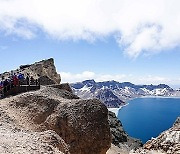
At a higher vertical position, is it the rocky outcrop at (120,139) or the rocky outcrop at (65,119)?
the rocky outcrop at (65,119)

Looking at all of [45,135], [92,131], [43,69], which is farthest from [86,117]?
[43,69]

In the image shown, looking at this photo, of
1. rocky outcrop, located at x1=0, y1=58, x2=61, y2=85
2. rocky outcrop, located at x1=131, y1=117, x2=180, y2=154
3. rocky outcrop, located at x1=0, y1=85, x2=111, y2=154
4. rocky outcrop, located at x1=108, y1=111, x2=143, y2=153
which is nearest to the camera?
rocky outcrop, located at x1=131, y1=117, x2=180, y2=154

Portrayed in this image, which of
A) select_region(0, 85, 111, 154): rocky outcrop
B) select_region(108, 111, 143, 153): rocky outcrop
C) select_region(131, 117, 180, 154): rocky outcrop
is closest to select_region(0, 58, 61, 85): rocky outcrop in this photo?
select_region(108, 111, 143, 153): rocky outcrop

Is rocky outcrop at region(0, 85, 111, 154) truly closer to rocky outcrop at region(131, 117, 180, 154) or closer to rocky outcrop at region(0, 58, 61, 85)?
rocky outcrop at region(131, 117, 180, 154)

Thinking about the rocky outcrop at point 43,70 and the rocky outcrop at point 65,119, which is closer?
the rocky outcrop at point 65,119

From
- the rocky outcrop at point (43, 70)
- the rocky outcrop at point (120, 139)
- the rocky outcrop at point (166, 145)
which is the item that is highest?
the rocky outcrop at point (43, 70)

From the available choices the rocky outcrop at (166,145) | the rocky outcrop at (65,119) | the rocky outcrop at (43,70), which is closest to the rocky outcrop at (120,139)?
the rocky outcrop at (43,70)

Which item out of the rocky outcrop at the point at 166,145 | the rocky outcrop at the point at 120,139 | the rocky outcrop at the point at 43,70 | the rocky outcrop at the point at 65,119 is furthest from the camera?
the rocky outcrop at the point at 120,139

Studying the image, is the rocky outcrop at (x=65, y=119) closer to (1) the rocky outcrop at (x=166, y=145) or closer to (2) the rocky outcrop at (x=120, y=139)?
(1) the rocky outcrop at (x=166, y=145)

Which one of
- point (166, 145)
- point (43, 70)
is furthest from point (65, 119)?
point (43, 70)

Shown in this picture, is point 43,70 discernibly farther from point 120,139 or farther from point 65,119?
point 65,119

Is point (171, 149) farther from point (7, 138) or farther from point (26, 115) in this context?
point (26, 115)

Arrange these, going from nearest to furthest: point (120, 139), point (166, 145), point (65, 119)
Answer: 1. point (166, 145)
2. point (65, 119)
3. point (120, 139)

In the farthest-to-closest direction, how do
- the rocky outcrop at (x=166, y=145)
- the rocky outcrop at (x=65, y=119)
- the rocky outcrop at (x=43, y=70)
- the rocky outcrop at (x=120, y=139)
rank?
1. the rocky outcrop at (x=120, y=139)
2. the rocky outcrop at (x=43, y=70)
3. the rocky outcrop at (x=65, y=119)
4. the rocky outcrop at (x=166, y=145)
